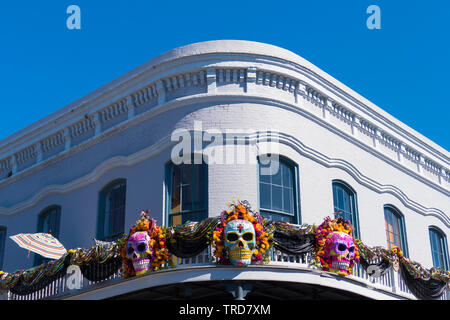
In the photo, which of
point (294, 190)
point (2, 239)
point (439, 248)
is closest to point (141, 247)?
point (294, 190)

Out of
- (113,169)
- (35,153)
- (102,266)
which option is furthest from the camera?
(35,153)

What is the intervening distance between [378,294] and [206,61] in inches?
282

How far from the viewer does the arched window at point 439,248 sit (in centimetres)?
2420

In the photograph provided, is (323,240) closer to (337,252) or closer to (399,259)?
(337,252)

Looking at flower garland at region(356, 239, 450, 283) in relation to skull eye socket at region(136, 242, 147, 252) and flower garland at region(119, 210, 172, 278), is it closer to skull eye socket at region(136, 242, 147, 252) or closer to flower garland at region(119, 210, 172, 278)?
flower garland at region(119, 210, 172, 278)

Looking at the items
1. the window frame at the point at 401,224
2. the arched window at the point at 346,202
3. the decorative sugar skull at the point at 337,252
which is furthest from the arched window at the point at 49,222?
the window frame at the point at 401,224

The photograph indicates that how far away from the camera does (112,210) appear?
20750 millimetres

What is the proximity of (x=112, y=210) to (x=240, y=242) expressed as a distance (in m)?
5.62

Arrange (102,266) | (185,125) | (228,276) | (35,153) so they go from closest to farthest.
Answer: (228,276)
(102,266)
(185,125)
(35,153)

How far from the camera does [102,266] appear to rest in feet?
58.9

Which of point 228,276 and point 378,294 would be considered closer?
point 228,276
